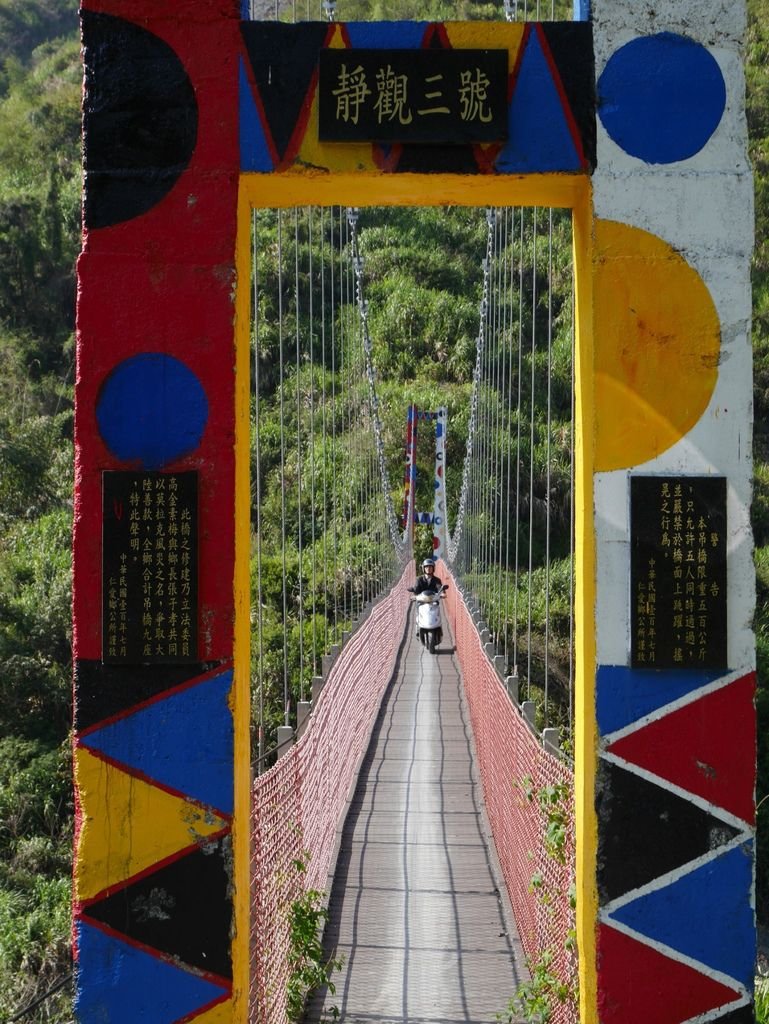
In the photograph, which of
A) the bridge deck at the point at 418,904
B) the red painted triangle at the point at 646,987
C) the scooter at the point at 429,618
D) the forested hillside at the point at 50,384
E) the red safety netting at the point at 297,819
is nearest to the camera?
the red painted triangle at the point at 646,987

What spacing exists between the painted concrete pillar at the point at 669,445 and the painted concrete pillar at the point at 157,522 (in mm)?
832

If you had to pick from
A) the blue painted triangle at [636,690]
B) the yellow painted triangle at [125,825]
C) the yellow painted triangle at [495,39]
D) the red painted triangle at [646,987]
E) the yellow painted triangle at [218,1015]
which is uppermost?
the yellow painted triangle at [495,39]

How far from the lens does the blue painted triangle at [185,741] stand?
2.62 meters

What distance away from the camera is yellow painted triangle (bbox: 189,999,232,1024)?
2.60 metres

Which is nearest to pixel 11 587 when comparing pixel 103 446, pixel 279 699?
pixel 279 699

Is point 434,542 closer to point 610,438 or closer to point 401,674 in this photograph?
point 401,674

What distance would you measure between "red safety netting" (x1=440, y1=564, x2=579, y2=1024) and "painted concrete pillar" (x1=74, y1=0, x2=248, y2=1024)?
833 millimetres

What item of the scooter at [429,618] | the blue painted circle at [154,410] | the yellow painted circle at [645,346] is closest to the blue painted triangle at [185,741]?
the blue painted circle at [154,410]

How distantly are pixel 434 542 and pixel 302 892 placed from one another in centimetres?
1587

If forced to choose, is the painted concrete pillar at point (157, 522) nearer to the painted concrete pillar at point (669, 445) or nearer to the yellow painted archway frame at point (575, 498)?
the yellow painted archway frame at point (575, 498)

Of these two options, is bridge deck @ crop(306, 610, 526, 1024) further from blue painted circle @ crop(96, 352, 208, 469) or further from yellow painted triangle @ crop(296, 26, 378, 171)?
yellow painted triangle @ crop(296, 26, 378, 171)

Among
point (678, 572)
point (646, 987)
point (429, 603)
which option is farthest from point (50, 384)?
point (646, 987)

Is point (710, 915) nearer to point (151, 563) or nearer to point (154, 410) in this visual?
point (151, 563)

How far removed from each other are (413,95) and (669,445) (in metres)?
0.97
